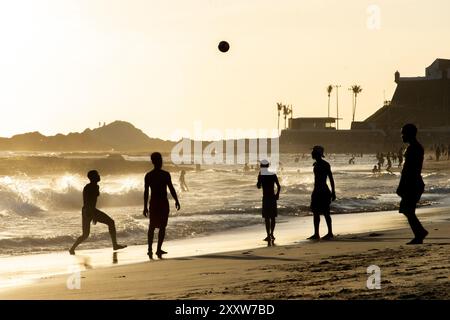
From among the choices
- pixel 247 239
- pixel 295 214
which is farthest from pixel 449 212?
pixel 247 239

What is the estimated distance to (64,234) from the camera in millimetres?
20391

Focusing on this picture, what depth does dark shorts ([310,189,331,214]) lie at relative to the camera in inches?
648

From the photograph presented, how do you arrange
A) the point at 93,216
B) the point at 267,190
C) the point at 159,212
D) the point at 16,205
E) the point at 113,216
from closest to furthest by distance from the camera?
the point at 159,212 → the point at 93,216 → the point at 267,190 → the point at 113,216 → the point at 16,205

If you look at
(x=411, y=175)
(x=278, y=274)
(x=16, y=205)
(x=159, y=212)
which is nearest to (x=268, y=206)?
(x=159, y=212)

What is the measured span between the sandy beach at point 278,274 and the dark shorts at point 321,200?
64 centimetres

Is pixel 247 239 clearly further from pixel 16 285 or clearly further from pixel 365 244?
pixel 16 285

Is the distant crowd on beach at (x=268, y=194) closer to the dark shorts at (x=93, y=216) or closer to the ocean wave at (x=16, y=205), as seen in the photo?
the dark shorts at (x=93, y=216)

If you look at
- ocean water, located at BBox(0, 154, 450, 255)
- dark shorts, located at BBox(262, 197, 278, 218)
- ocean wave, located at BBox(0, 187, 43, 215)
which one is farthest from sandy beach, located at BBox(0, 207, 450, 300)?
ocean wave, located at BBox(0, 187, 43, 215)

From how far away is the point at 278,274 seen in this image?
10.5 metres

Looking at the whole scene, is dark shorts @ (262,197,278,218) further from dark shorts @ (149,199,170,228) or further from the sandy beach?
dark shorts @ (149,199,170,228)

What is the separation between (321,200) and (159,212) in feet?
11.0

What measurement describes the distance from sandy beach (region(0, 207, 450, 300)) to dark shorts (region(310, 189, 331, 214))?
25.3 inches

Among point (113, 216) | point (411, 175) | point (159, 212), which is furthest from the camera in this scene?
point (113, 216)

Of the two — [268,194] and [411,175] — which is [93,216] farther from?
[411,175]
